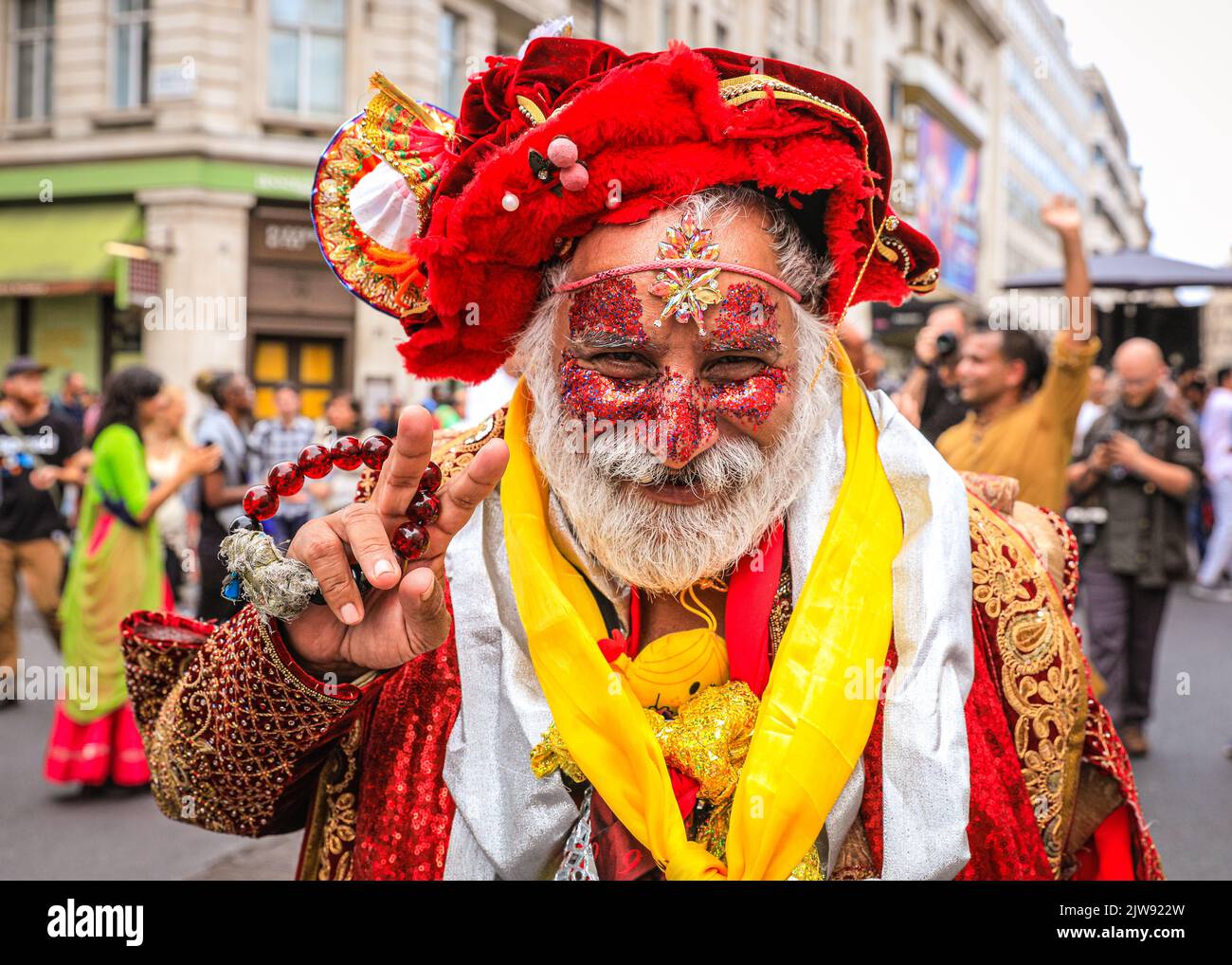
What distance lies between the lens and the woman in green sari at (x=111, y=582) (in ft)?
18.2

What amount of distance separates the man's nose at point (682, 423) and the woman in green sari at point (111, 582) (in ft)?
14.9

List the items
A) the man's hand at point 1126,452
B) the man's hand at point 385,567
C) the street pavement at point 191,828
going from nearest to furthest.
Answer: the man's hand at point 385,567, the street pavement at point 191,828, the man's hand at point 1126,452

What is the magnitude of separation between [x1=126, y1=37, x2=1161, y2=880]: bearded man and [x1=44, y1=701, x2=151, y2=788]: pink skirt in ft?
13.5

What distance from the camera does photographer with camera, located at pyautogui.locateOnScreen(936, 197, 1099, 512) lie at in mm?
4098

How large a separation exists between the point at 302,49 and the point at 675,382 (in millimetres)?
16907

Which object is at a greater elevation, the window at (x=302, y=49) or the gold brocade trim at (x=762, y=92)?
the window at (x=302, y=49)

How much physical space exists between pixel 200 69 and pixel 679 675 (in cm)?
1668

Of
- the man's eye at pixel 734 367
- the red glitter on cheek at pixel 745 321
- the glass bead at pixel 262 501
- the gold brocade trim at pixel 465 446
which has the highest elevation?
the red glitter on cheek at pixel 745 321

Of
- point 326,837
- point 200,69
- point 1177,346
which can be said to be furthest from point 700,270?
point 200,69

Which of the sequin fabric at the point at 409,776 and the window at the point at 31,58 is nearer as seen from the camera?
the sequin fabric at the point at 409,776

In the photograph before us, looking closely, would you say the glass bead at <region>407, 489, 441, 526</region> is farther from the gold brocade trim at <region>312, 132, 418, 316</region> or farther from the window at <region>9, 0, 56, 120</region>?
the window at <region>9, 0, 56, 120</region>
